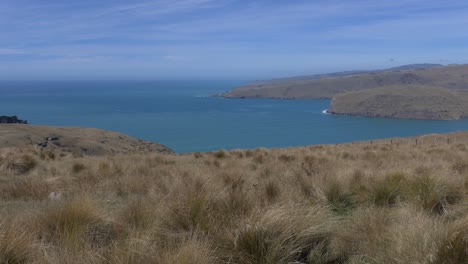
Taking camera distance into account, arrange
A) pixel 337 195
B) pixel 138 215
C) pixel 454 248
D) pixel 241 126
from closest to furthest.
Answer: pixel 454 248
pixel 138 215
pixel 337 195
pixel 241 126

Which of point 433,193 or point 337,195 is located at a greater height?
point 433,193

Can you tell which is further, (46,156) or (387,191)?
(46,156)

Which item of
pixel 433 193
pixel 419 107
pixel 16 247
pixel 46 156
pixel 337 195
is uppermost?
pixel 16 247

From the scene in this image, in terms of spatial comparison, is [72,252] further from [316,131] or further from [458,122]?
[458,122]

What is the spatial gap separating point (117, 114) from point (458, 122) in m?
130

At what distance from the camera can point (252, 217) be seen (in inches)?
177

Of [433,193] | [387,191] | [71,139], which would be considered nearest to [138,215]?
[387,191]

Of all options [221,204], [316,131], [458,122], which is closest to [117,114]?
[316,131]

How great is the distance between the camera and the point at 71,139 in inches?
3182

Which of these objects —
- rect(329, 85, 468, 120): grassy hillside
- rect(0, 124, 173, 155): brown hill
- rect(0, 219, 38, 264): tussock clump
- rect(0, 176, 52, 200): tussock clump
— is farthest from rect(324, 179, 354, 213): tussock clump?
rect(329, 85, 468, 120): grassy hillside

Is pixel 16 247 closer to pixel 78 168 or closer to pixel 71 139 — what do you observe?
pixel 78 168

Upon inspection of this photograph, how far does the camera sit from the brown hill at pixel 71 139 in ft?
230

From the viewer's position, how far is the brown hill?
70.1 metres

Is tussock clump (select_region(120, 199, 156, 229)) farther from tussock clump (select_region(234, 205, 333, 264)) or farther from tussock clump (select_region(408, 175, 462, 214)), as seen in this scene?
tussock clump (select_region(408, 175, 462, 214))
